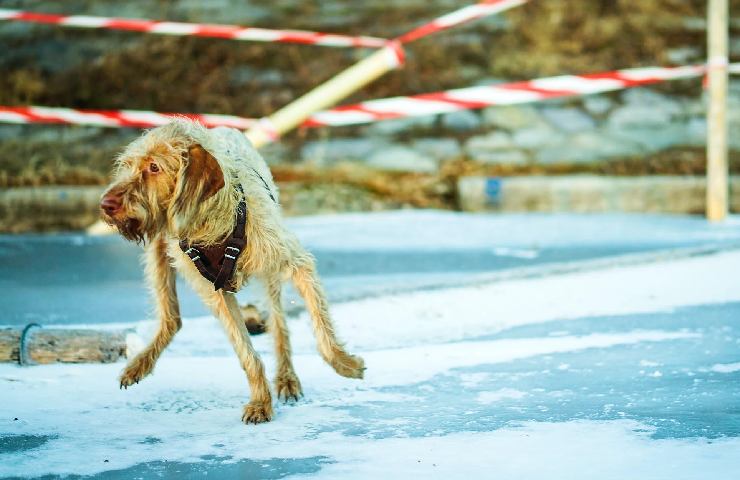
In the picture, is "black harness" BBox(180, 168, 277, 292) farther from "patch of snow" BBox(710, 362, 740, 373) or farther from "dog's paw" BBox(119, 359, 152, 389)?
"patch of snow" BBox(710, 362, 740, 373)

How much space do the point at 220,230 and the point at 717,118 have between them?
6.41 m

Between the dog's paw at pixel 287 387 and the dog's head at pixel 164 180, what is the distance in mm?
758

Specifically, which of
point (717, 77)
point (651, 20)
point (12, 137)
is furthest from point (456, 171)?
point (12, 137)

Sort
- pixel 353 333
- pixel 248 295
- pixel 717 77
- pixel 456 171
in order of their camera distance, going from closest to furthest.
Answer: pixel 353 333 → pixel 248 295 → pixel 717 77 → pixel 456 171

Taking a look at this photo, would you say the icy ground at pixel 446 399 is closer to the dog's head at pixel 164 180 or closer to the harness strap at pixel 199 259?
the harness strap at pixel 199 259

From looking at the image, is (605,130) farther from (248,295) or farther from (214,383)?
(214,383)

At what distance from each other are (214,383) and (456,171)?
671cm

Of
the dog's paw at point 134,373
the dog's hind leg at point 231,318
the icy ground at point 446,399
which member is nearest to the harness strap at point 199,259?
the dog's hind leg at point 231,318

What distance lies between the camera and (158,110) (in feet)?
39.8

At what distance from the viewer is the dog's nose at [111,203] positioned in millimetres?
4078

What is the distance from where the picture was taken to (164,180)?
13.6 feet

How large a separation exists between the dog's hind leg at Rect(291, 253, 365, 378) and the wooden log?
957mm

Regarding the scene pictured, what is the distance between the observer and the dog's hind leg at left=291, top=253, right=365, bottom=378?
452 cm

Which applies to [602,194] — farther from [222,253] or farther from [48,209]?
[222,253]
